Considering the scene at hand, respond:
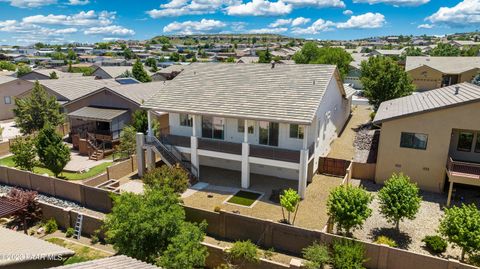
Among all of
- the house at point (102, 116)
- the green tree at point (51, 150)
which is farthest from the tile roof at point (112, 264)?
the house at point (102, 116)

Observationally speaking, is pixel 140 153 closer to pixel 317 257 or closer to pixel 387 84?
pixel 317 257

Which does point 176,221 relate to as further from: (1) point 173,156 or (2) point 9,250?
(1) point 173,156

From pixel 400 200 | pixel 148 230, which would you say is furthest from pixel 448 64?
pixel 148 230

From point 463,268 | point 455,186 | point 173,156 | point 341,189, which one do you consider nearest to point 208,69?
point 173,156

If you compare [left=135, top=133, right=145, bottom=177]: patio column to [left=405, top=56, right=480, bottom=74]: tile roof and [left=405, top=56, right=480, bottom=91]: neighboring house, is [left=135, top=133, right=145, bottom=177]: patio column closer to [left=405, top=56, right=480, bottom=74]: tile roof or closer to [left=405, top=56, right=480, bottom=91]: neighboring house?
[left=405, top=56, right=480, bottom=91]: neighboring house

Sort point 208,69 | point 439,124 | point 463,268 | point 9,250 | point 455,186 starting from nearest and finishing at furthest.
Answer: point 9,250, point 463,268, point 439,124, point 455,186, point 208,69

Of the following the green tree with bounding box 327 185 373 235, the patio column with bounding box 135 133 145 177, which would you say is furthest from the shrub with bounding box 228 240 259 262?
the patio column with bounding box 135 133 145 177
